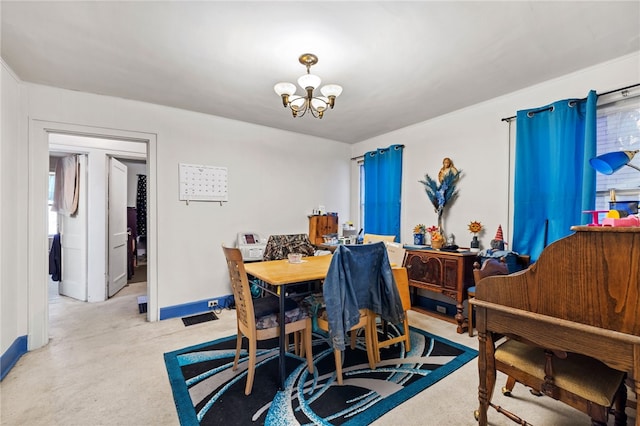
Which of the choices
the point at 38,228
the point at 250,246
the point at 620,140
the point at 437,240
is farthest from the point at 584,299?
the point at 38,228

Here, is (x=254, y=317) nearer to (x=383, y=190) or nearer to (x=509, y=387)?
(x=509, y=387)

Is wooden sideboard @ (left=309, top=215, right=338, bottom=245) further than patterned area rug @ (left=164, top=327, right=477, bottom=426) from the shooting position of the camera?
Yes

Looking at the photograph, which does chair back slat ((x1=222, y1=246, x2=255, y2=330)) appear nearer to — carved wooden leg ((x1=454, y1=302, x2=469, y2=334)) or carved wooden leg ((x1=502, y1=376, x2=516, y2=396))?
carved wooden leg ((x1=502, y1=376, x2=516, y2=396))

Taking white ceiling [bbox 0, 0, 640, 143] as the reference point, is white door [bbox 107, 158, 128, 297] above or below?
below

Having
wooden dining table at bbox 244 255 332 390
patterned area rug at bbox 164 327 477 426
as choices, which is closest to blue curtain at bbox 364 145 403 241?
wooden dining table at bbox 244 255 332 390

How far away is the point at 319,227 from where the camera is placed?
451 centimetres

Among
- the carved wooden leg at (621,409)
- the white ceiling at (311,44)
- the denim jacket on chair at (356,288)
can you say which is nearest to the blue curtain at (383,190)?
the white ceiling at (311,44)

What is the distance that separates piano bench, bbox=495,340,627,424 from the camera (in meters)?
1.16

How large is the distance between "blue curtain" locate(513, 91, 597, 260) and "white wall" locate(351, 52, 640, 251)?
0.16 metres

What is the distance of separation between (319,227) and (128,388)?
3.03m

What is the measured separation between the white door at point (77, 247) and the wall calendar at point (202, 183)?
1749mm

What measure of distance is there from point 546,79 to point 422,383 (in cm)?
287

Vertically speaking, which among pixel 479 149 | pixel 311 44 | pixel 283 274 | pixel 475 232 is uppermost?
pixel 311 44

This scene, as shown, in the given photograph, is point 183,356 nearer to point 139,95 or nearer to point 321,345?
point 321,345
